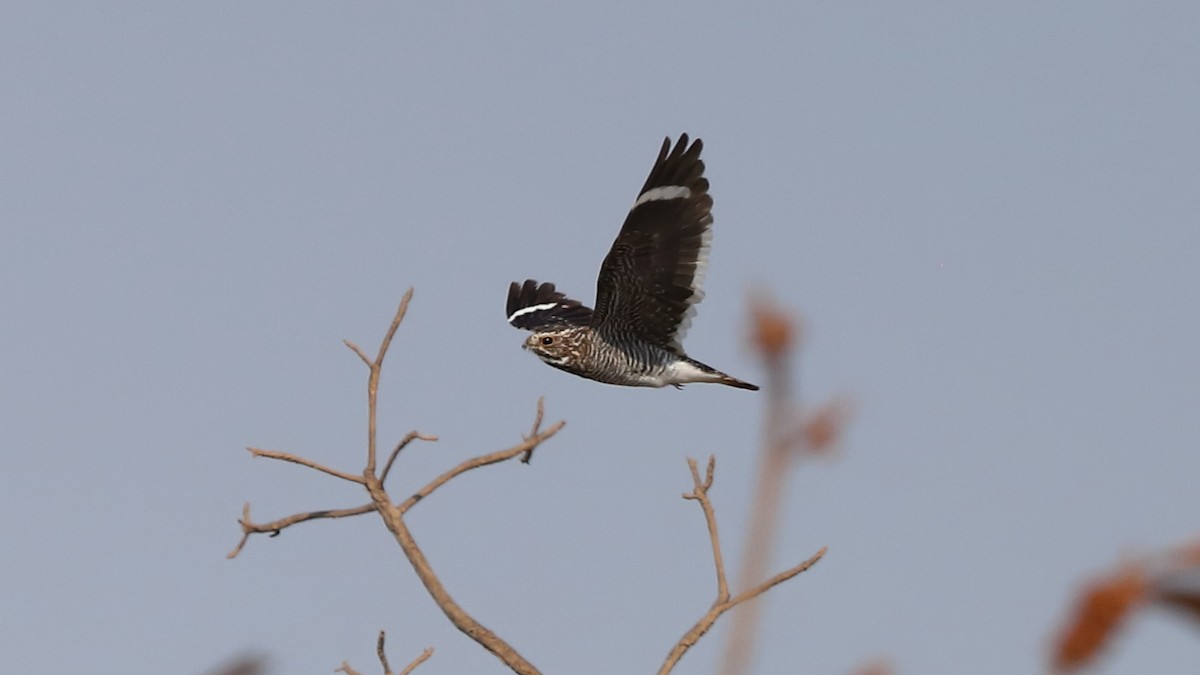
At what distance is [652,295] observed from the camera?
16.1m

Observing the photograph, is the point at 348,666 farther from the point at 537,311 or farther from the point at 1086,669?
the point at 537,311

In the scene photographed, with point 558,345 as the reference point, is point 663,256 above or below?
above

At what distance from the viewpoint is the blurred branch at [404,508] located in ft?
12.3

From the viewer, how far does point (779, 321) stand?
165cm

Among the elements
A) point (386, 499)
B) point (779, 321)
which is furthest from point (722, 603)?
point (779, 321)

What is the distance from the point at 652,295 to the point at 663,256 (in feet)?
2.33

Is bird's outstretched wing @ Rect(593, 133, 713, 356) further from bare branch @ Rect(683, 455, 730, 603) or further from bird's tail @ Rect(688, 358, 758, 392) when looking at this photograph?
bare branch @ Rect(683, 455, 730, 603)

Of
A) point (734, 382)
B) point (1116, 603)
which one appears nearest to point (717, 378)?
point (734, 382)

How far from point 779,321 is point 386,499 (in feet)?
10.8

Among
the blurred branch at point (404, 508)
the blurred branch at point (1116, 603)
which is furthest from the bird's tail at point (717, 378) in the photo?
the blurred branch at point (1116, 603)

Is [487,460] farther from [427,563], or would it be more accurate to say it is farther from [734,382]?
[734,382]

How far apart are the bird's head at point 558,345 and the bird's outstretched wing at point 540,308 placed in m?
0.74

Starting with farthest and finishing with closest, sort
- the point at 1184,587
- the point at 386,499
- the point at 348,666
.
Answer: the point at 348,666 → the point at 386,499 → the point at 1184,587

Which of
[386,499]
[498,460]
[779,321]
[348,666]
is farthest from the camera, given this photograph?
[348,666]
